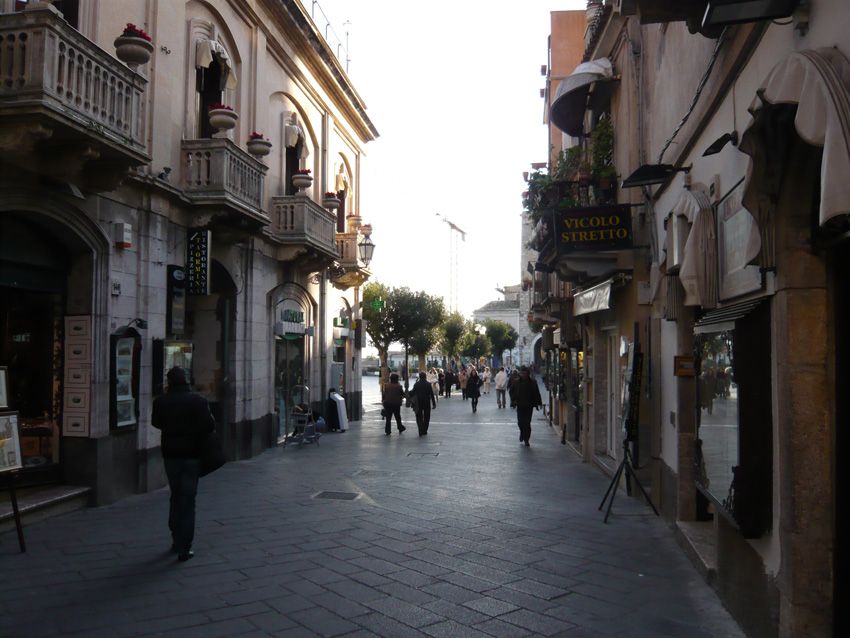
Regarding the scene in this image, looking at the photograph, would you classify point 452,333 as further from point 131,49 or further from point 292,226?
point 131,49

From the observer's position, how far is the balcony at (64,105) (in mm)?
7500

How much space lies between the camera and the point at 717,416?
5734mm

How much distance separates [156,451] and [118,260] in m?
2.97

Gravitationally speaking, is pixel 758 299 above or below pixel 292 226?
below

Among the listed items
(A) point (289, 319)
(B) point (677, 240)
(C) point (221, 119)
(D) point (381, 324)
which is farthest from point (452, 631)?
(D) point (381, 324)

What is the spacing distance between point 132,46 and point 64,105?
213 centimetres

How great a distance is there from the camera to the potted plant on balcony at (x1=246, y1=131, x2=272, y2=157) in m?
14.5

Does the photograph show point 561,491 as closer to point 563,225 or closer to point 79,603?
point 563,225

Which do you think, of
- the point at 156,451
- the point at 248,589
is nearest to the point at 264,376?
the point at 156,451

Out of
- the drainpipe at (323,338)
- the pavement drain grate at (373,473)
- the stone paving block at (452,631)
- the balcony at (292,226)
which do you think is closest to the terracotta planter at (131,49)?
the balcony at (292,226)

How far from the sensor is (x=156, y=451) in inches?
431

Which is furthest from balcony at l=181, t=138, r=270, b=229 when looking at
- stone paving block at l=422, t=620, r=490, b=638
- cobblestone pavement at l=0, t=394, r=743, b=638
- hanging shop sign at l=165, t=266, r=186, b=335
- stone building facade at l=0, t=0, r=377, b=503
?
stone paving block at l=422, t=620, r=490, b=638

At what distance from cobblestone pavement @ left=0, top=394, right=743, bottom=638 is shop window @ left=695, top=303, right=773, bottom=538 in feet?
3.20

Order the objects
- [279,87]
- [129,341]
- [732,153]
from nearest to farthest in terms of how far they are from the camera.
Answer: [732,153] → [129,341] → [279,87]
